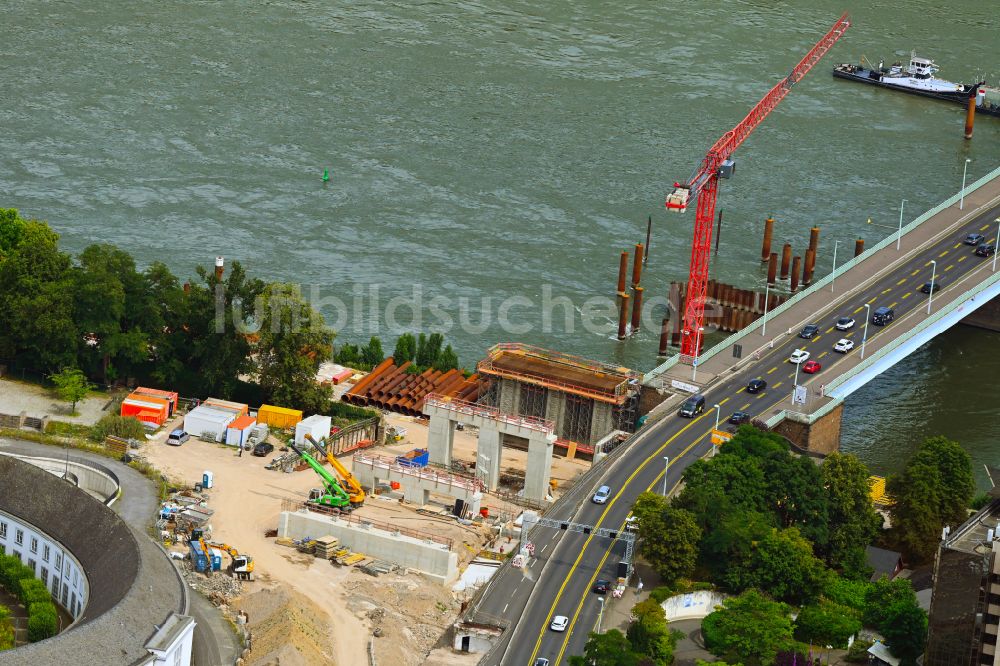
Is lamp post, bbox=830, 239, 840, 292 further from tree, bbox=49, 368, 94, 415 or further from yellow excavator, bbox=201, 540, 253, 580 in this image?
yellow excavator, bbox=201, 540, 253, 580

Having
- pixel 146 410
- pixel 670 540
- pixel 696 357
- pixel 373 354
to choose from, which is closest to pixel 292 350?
pixel 146 410

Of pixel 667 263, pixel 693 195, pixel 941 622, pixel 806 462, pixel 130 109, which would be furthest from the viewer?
pixel 130 109

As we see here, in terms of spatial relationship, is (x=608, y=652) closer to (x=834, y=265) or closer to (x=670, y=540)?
(x=670, y=540)

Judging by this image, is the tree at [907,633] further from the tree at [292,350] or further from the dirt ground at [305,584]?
the tree at [292,350]

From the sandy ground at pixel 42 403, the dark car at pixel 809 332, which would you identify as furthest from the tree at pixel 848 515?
the sandy ground at pixel 42 403

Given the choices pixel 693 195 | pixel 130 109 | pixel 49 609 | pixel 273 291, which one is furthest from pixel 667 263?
pixel 49 609

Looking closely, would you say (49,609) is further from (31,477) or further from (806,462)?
(806,462)
